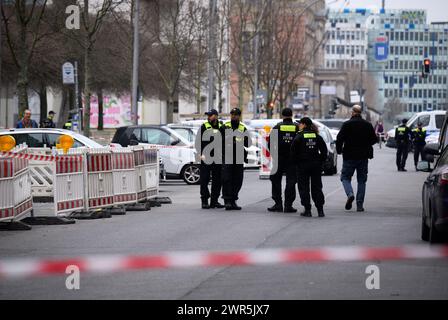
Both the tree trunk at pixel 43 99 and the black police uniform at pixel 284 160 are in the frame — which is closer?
the black police uniform at pixel 284 160

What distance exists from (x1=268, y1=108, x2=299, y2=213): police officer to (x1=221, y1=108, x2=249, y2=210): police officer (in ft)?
2.09

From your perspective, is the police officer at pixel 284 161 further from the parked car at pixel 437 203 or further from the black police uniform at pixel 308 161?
the parked car at pixel 437 203

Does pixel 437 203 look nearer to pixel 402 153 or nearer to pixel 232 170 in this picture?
pixel 232 170

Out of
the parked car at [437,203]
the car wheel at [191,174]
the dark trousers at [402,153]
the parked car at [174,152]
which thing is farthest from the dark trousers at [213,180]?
the dark trousers at [402,153]

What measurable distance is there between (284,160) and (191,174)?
10459mm

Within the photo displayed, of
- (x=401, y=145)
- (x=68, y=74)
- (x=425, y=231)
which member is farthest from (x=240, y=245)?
(x=401, y=145)

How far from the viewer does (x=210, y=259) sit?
12969mm

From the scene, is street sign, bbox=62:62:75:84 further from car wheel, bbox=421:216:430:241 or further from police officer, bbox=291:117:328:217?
car wheel, bbox=421:216:430:241

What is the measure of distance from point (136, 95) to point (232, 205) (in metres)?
24.7

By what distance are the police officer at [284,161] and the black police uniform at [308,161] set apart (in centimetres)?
56

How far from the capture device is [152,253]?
13.5m

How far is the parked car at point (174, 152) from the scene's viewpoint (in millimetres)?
30469
